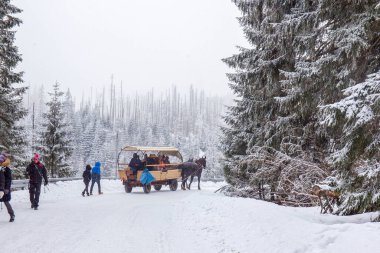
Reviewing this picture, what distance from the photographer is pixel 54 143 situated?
98.2ft

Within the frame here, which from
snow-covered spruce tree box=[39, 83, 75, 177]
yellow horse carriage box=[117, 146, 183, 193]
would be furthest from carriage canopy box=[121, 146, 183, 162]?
snow-covered spruce tree box=[39, 83, 75, 177]

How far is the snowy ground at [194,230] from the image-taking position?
5039mm

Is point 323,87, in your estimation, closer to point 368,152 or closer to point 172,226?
point 368,152

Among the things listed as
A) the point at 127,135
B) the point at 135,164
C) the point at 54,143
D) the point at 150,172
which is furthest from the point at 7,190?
the point at 127,135

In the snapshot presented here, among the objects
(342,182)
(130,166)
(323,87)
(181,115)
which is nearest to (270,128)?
(323,87)

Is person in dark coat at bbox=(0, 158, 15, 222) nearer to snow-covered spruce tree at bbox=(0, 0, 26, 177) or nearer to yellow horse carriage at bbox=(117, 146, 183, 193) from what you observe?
snow-covered spruce tree at bbox=(0, 0, 26, 177)

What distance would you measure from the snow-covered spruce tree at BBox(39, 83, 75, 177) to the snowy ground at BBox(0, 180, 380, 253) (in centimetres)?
1828

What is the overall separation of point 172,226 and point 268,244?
434 cm

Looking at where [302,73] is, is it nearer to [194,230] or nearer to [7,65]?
[194,230]

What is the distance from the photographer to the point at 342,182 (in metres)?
6.62

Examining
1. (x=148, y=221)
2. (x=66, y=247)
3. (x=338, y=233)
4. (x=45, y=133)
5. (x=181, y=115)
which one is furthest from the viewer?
(x=181, y=115)

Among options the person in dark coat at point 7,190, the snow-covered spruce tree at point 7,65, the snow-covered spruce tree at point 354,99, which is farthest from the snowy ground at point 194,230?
the snow-covered spruce tree at point 7,65

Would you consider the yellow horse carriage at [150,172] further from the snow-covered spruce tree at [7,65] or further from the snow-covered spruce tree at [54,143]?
Answer: the snow-covered spruce tree at [54,143]

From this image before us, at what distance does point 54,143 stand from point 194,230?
78.0ft
